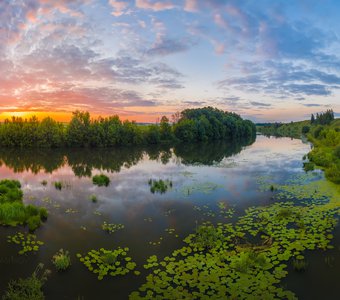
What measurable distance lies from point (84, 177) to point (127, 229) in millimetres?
15912

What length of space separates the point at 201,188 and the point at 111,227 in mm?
9968

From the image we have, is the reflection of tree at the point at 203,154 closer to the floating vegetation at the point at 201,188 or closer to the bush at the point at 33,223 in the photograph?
the floating vegetation at the point at 201,188

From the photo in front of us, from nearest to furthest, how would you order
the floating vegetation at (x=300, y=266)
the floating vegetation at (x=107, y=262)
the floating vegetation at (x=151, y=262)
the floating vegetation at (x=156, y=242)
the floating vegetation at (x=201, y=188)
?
the floating vegetation at (x=300, y=266) < the floating vegetation at (x=107, y=262) < the floating vegetation at (x=151, y=262) < the floating vegetation at (x=156, y=242) < the floating vegetation at (x=201, y=188)

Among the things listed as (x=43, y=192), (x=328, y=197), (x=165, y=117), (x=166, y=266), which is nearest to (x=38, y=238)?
(x=166, y=266)

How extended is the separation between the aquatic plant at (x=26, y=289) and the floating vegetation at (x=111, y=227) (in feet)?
14.2

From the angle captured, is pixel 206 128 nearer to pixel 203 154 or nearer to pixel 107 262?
pixel 203 154

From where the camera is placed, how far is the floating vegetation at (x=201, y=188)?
2133 centimetres

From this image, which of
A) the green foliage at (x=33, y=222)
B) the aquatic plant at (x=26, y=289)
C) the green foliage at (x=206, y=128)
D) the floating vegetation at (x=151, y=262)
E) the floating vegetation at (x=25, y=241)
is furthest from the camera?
the green foliage at (x=206, y=128)

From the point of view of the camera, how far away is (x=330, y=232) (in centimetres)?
1305

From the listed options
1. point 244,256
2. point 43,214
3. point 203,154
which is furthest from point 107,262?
point 203,154

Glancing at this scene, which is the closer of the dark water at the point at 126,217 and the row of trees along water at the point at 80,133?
the dark water at the point at 126,217

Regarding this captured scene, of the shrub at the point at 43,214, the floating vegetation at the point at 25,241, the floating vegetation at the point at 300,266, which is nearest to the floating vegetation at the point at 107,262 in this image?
the floating vegetation at the point at 25,241

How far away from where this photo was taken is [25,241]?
1273cm

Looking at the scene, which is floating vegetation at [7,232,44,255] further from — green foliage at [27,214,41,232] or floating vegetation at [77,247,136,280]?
floating vegetation at [77,247,136,280]
